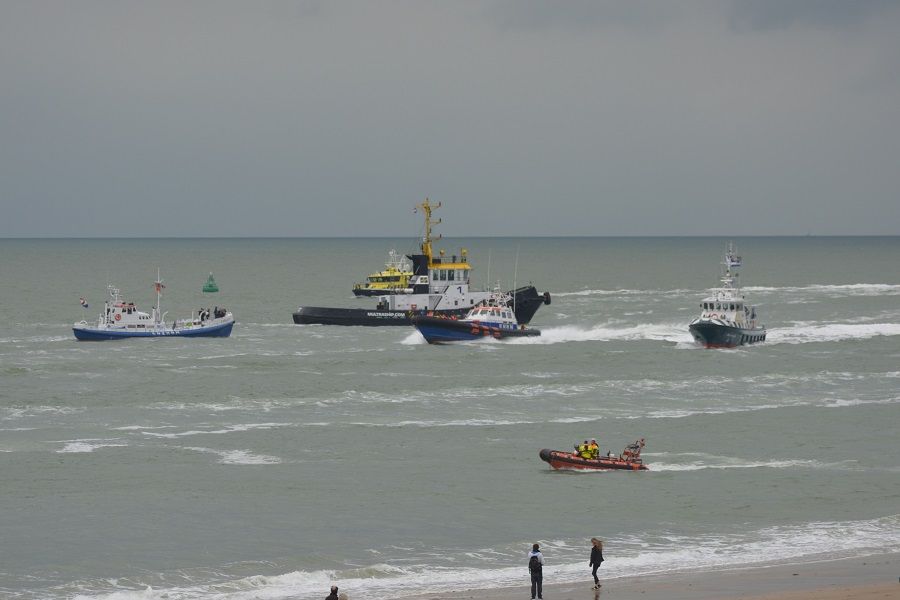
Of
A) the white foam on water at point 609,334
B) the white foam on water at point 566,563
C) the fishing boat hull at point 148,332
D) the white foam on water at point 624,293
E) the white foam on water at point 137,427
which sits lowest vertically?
the white foam on water at point 566,563

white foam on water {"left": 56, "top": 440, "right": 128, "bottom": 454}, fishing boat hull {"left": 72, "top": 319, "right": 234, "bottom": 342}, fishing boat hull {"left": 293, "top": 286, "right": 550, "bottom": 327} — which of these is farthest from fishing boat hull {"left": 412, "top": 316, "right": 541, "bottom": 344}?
white foam on water {"left": 56, "top": 440, "right": 128, "bottom": 454}

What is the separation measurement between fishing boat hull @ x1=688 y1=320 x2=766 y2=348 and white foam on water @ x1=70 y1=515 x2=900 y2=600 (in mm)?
38807

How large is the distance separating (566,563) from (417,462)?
10.7 meters

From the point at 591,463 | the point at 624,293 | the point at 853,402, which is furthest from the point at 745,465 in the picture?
the point at 624,293

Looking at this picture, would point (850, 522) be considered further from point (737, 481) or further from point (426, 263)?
point (426, 263)

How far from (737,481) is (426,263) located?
56.5 m

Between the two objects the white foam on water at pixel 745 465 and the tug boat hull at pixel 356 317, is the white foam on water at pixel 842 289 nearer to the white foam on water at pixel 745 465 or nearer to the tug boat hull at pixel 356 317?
the tug boat hull at pixel 356 317

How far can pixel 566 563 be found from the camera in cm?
2730

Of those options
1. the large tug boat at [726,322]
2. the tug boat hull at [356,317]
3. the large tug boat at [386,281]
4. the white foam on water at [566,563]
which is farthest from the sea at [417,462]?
the large tug boat at [386,281]

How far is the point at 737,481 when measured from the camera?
1369 inches

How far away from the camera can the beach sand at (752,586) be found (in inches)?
928

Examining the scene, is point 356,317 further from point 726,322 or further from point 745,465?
point 745,465

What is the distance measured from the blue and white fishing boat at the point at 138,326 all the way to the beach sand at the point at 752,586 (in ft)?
166

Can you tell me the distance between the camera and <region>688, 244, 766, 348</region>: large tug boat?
69188mm
